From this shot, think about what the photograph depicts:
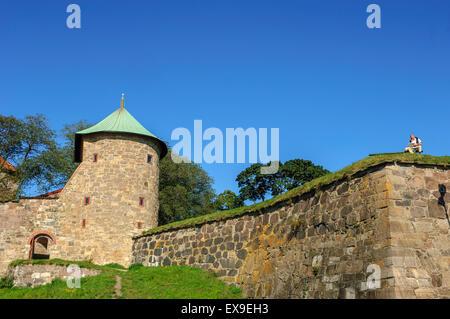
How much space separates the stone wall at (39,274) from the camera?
73.2 feet

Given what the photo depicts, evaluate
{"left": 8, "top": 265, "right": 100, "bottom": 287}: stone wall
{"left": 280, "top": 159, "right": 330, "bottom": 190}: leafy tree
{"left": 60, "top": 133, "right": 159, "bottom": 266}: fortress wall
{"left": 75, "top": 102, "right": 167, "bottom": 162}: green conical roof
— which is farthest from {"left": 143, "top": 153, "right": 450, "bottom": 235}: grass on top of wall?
{"left": 280, "top": 159, "right": 330, "bottom": 190}: leafy tree

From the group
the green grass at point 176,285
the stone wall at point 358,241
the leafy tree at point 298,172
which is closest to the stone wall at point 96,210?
the green grass at point 176,285

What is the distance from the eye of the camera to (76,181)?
27.7 metres

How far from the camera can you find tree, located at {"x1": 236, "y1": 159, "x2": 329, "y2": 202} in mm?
42906

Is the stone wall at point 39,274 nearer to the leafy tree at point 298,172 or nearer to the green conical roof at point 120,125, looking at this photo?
the green conical roof at point 120,125

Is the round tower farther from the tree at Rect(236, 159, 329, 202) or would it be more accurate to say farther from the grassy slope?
the tree at Rect(236, 159, 329, 202)

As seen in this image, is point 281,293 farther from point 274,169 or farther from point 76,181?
point 274,169

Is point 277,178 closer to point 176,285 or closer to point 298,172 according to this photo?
point 298,172

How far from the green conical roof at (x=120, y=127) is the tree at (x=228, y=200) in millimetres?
14220

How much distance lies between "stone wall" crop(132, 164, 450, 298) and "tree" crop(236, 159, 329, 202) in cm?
2626

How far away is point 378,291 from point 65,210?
20.7 m
